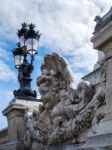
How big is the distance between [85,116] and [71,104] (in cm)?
77

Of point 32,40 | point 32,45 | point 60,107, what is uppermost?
point 32,40

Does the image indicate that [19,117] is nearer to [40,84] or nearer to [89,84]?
[40,84]

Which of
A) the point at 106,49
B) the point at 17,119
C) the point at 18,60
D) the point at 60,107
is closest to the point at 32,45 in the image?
the point at 18,60

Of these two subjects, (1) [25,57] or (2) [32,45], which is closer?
(2) [32,45]

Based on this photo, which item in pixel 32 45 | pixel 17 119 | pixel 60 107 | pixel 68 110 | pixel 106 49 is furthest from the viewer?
pixel 32 45

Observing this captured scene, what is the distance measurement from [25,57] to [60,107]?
3.40 metres

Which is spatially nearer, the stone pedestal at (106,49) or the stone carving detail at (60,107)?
the stone pedestal at (106,49)

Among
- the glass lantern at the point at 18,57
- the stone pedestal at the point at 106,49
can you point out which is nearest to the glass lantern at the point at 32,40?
the glass lantern at the point at 18,57

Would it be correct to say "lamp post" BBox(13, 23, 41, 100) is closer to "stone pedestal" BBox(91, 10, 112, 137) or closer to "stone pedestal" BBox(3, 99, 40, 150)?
"stone pedestal" BBox(3, 99, 40, 150)

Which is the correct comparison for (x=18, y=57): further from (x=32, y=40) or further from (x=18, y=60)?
(x=32, y=40)

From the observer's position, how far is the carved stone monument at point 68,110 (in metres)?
5.67

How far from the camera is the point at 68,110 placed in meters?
7.27

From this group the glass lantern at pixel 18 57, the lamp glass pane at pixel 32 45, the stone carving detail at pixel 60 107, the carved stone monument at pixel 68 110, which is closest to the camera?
the carved stone monument at pixel 68 110

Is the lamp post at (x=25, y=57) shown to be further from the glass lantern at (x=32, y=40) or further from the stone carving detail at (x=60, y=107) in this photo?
the stone carving detail at (x=60, y=107)
